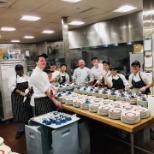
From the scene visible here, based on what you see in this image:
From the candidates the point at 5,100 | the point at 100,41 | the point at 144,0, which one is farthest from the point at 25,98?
the point at 100,41

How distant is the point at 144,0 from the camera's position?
4246mm

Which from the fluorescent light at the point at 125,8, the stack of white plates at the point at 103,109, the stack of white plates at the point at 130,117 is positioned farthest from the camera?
the fluorescent light at the point at 125,8

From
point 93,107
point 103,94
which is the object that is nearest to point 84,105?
point 93,107

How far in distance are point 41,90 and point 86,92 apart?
2.91 ft

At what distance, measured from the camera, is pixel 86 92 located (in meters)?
3.38

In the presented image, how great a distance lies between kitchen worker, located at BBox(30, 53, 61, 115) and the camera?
289cm

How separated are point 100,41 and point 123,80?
327 cm

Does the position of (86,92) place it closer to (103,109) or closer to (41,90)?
(41,90)

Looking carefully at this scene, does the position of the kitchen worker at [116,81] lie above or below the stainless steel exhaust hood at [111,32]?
below

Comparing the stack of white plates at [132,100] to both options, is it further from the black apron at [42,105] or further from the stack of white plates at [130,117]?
the black apron at [42,105]

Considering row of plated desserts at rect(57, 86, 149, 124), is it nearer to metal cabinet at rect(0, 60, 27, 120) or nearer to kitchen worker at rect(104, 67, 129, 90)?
kitchen worker at rect(104, 67, 129, 90)

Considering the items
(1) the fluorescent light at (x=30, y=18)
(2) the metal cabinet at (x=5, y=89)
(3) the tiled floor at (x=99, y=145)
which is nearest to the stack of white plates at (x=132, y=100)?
(3) the tiled floor at (x=99, y=145)

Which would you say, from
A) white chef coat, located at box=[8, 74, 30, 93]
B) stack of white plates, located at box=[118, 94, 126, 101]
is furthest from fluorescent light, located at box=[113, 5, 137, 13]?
white chef coat, located at box=[8, 74, 30, 93]

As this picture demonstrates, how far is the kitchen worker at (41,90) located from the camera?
2895mm
